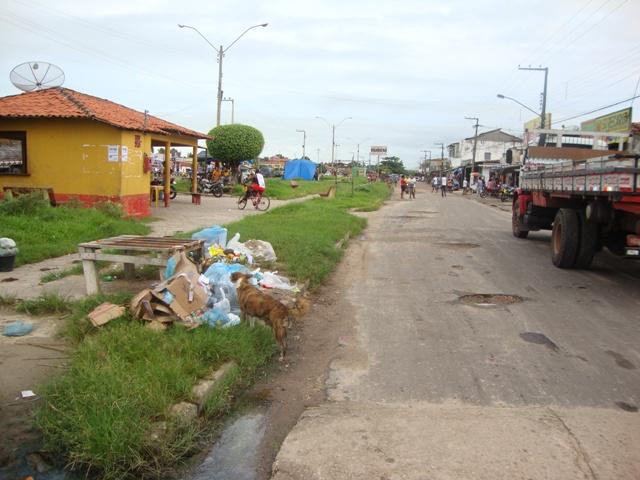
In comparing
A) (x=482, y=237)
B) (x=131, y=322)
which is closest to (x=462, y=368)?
(x=131, y=322)

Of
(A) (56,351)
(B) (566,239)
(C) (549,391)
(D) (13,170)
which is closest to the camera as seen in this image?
(C) (549,391)

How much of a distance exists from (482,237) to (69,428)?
13090 mm

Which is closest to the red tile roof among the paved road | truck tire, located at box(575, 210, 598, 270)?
the paved road

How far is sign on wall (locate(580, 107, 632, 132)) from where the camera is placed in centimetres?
2437

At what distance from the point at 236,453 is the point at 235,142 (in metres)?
31.3

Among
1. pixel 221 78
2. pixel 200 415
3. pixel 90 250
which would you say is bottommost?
pixel 200 415

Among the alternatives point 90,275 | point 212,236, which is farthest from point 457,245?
point 90,275

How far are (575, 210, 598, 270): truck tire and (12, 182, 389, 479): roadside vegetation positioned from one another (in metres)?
6.54

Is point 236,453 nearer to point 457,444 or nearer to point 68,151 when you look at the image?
point 457,444

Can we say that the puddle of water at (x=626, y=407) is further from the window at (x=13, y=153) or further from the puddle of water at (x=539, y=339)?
the window at (x=13, y=153)

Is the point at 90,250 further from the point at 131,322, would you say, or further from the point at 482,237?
the point at 482,237

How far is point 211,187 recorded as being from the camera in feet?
103

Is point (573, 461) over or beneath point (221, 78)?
beneath

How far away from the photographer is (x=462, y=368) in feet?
16.9
